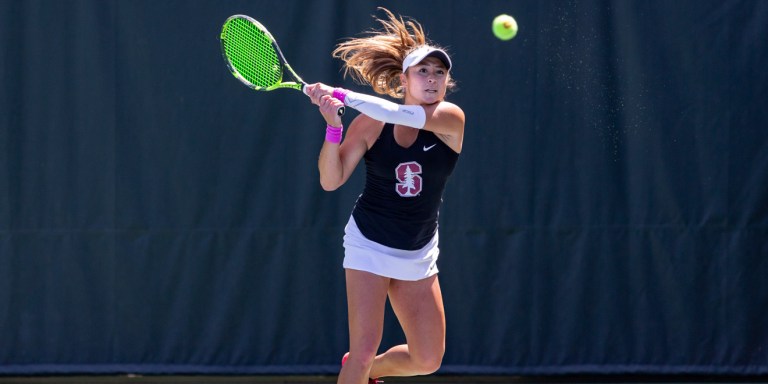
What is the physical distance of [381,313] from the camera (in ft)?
13.5

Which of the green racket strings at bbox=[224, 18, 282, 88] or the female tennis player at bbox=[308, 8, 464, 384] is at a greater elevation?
the green racket strings at bbox=[224, 18, 282, 88]

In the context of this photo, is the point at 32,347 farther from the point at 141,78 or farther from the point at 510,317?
the point at 510,317

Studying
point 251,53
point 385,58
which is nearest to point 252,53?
point 251,53

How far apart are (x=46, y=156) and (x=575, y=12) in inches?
102

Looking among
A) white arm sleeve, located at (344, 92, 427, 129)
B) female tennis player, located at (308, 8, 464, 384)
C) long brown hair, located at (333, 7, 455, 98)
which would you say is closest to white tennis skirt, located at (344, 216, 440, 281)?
female tennis player, located at (308, 8, 464, 384)

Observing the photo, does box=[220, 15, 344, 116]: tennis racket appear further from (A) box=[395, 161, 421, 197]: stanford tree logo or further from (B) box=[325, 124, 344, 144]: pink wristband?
(A) box=[395, 161, 421, 197]: stanford tree logo

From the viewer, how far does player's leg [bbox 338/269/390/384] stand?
4.05 metres

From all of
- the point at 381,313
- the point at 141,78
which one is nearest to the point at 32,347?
the point at 141,78

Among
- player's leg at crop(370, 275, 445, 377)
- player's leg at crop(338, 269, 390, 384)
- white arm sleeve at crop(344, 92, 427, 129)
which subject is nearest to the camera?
white arm sleeve at crop(344, 92, 427, 129)

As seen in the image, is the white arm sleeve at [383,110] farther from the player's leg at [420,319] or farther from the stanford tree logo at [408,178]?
the player's leg at [420,319]

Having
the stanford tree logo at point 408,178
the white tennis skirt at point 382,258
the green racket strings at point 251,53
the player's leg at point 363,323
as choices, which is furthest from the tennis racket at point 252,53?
the player's leg at point 363,323

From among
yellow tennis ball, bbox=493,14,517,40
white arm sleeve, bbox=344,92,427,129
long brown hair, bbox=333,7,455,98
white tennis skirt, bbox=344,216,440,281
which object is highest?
yellow tennis ball, bbox=493,14,517,40

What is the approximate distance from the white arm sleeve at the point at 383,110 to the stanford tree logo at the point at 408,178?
187 millimetres

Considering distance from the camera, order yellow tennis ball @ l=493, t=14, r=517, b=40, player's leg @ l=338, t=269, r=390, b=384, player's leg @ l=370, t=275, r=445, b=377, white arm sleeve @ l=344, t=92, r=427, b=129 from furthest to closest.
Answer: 1. yellow tennis ball @ l=493, t=14, r=517, b=40
2. player's leg @ l=370, t=275, r=445, b=377
3. player's leg @ l=338, t=269, r=390, b=384
4. white arm sleeve @ l=344, t=92, r=427, b=129
